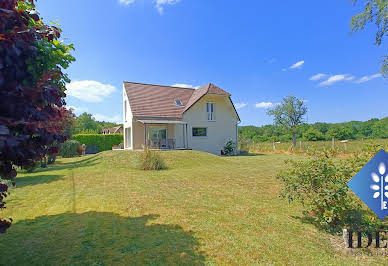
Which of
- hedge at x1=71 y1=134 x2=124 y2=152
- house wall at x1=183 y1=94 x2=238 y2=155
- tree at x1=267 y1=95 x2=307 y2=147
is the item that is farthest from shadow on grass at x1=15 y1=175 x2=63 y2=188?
tree at x1=267 y1=95 x2=307 y2=147

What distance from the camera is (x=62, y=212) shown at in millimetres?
5746

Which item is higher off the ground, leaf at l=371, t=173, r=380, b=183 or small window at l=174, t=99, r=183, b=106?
small window at l=174, t=99, r=183, b=106

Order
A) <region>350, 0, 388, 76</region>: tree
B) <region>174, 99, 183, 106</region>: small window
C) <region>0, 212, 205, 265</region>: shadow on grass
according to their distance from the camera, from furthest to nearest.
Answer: <region>174, 99, 183, 106</region>: small window → <region>350, 0, 388, 76</region>: tree → <region>0, 212, 205, 265</region>: shadow on grass

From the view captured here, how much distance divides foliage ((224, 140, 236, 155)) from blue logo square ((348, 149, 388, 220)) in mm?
20906

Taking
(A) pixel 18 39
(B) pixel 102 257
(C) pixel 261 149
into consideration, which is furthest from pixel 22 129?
(C) pixel 261 149

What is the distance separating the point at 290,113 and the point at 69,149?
34124mm

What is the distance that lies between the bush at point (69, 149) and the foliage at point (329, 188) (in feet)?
81.9

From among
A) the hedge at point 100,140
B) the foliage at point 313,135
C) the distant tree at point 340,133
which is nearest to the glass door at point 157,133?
the hedge at point 100,140

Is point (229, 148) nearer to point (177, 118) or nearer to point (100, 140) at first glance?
point (177, 118)

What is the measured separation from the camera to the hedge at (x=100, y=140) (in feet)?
95.9

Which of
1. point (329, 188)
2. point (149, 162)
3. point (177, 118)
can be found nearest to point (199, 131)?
point (177, 118)

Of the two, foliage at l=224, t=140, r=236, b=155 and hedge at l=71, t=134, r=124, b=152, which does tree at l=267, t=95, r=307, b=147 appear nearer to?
foliage at l=224, t=140, r=236, b=155

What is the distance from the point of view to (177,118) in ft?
77.3

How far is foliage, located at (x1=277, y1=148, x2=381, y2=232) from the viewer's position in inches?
175
